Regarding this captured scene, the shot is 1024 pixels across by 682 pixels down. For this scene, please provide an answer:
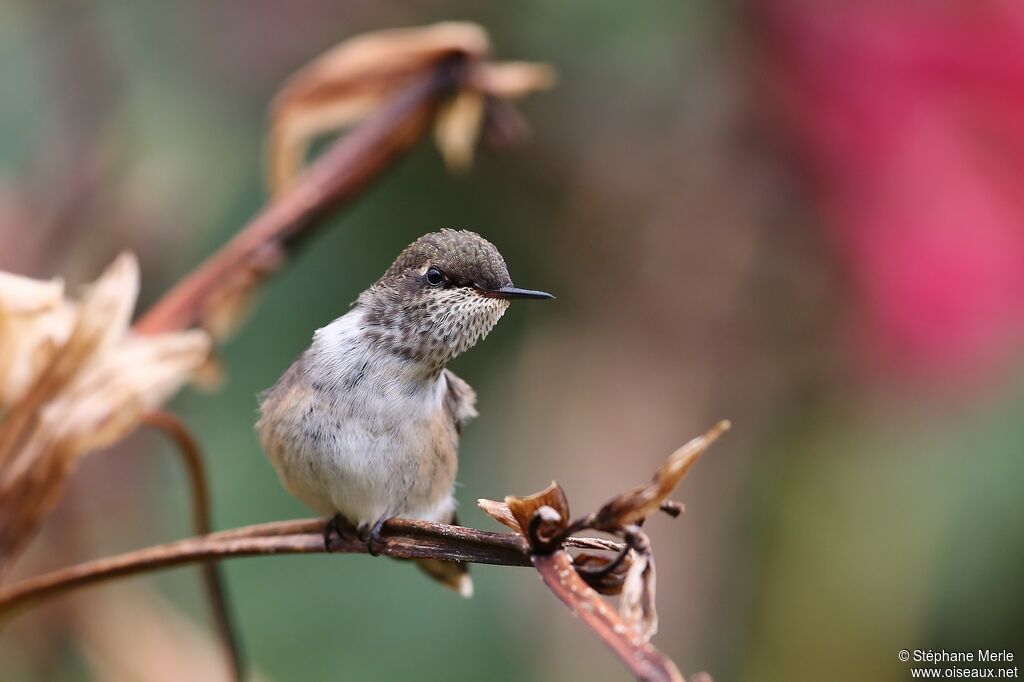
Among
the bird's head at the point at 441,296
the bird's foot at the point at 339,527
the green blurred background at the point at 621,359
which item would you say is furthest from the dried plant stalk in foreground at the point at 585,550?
the green blurred background at the point at 621,359

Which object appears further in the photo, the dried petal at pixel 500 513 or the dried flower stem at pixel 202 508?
the dried flower stem at pixel 202 508

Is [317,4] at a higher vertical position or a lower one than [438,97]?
higher

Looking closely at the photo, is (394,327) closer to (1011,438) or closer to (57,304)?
(57,304)

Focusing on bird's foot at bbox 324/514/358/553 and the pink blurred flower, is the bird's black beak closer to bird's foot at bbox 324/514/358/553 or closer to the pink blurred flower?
bird's foot at bbox 324/514/358/553

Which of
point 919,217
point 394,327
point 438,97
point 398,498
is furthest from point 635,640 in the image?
point 919,217

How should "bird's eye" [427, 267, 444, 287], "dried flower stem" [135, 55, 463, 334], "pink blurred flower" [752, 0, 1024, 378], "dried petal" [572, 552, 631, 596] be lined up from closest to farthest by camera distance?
"dried petal" [572, 552, 631, 596] < "bird's eye" [427, 267, 444, 287] < "dried flower stem" [135, 55, 463, 334] < "pink blurred flower" [752, 0, 1024, 378]

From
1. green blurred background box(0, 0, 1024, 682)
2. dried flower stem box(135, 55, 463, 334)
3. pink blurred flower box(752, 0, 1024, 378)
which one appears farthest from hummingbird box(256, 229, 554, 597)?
pink blurred flower box(752, 0, 1024, 378)

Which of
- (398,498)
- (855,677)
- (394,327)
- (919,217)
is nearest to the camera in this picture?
(394,327)

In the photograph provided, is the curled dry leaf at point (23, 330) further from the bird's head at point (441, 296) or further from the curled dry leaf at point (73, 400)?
the bird's head at point (441, 296)
